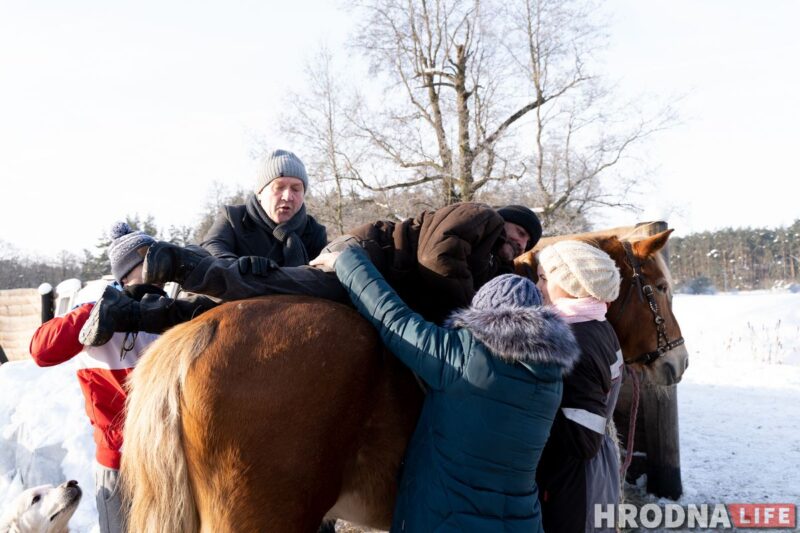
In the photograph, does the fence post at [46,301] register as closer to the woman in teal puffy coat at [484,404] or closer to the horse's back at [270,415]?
the horse's back at [270,415]

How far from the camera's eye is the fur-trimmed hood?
6.17 feet

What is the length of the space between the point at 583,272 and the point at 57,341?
8.45ft

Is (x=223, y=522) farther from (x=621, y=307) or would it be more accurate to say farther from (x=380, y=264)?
(x=621, y=307)

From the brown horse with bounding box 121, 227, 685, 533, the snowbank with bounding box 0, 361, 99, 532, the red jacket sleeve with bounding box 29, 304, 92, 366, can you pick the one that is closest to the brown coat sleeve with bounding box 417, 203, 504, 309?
the brown horse with bounding box 121, 227, 685, 533

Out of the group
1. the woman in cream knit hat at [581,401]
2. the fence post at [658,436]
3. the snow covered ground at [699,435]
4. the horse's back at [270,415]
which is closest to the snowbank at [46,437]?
Answer: the snow covered ground at [699,435]

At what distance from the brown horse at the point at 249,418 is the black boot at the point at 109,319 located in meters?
0.16

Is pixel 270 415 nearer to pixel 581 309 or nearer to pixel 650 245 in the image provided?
pixel 581 309

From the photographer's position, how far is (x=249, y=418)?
1895 mm

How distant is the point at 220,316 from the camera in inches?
80.2

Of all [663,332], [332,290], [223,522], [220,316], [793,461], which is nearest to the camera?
[223,522]

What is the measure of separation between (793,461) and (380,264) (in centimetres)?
587

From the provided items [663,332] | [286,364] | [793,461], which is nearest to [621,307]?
[663,332]

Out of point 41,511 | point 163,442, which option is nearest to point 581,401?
point 163,442

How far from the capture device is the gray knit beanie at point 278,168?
3.13 meters
